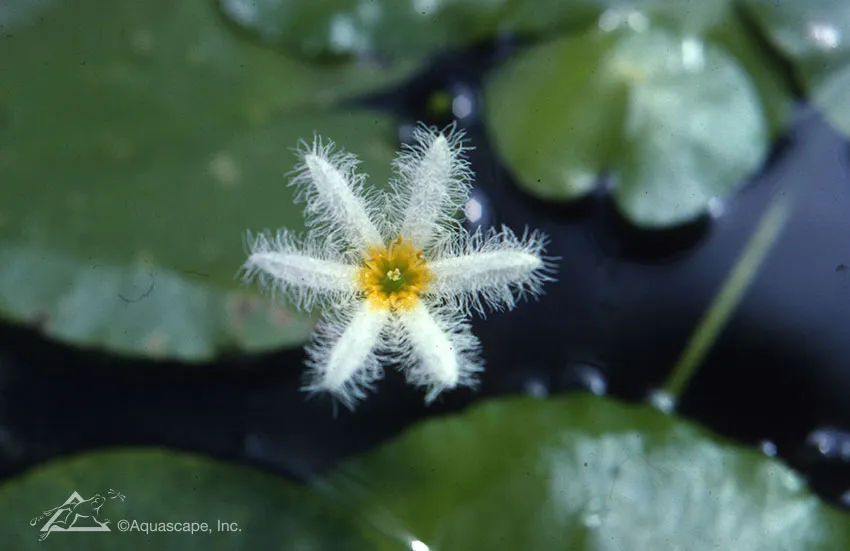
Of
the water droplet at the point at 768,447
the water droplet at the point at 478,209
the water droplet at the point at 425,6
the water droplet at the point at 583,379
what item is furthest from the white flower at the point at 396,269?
the water droplet at the point at 768,447

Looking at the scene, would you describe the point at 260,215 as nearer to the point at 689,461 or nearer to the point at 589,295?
the point at 589,295

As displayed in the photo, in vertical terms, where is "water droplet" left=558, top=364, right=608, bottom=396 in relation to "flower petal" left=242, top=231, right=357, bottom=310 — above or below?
below

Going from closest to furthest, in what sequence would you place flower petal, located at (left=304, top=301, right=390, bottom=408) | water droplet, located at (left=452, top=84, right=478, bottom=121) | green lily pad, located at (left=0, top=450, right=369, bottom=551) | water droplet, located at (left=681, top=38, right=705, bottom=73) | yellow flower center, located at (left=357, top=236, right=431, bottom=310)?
flower petal, located at (left=304, top=301, right=390, bottom=408)
yellow flower center, located at (left=357, top=236, right=431, bottom=310)
green lily pad, located at (left=0, top=450, right=369, bottom=551)
water droplet, located at (left=681, top=38, right=705, bottom=73)
water droplet, located at (left=452, top=84, right=478, bottom=121)

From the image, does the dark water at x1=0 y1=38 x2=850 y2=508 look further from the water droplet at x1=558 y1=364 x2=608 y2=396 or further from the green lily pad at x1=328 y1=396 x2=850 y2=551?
the green lily pad at x1=328 y1=396 x2=850 y2=551

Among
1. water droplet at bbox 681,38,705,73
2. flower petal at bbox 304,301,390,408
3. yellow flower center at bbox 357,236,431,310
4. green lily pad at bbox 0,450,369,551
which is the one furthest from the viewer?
water droplet at bbox 681,38,705,73

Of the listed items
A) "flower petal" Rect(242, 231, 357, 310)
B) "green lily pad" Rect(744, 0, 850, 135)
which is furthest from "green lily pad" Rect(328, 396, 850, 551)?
"green lily pad" Rect(744, 0, 850, 135)

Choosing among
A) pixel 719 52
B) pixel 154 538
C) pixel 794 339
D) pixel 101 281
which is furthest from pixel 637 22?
pixel 154 538
